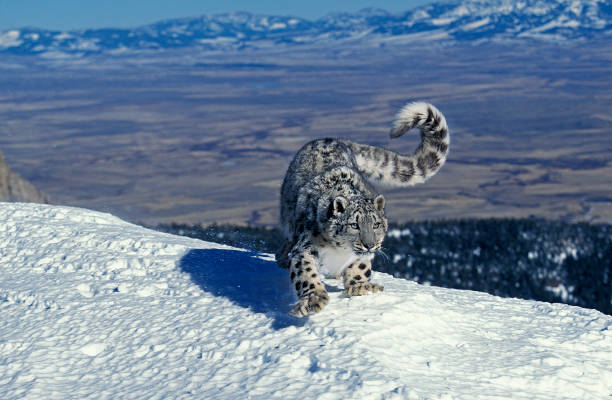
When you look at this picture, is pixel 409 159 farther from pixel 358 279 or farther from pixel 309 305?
pixel 309 305

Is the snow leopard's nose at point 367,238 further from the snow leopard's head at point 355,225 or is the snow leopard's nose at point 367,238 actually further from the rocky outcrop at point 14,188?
the rocky outcrop at point 14,188

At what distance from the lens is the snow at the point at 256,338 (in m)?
5.75

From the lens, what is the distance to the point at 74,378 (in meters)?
6.04

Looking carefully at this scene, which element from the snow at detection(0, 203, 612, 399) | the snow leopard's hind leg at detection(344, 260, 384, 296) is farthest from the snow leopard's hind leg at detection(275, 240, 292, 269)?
the snow leopard's hind leg at detection(344, 260, 384, 296)

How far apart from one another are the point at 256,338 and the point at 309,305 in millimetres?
554

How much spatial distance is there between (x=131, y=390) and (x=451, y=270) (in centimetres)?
3448

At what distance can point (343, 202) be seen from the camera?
6555mm

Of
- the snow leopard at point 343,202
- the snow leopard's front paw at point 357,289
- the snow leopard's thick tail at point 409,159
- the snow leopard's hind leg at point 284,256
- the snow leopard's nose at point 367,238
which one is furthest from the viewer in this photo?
the snow leopard's thick tail at point 409,159

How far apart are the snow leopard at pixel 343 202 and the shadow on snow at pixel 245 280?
24 centimetres

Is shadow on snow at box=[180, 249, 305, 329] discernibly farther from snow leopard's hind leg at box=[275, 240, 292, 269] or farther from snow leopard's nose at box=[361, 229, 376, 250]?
snow leopard's nose at box=[361, 229, 376, 250]

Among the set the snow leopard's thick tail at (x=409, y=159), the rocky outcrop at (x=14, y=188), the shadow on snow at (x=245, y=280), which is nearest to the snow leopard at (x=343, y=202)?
the snow leopard's thick tail at (x=409, y=159)

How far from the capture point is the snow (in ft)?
18.9

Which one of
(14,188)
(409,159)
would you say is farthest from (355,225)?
(14,188)

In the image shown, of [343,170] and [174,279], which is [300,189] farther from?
[174,279]
